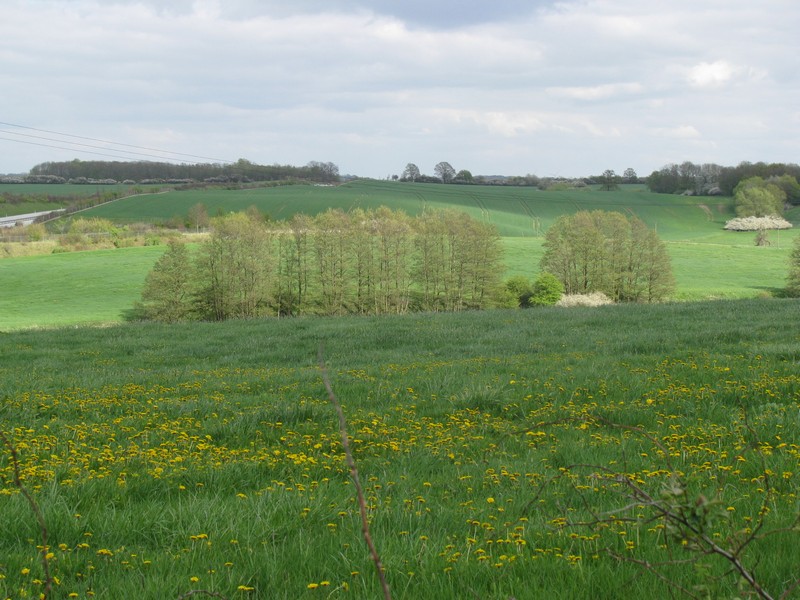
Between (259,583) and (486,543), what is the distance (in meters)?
1.26

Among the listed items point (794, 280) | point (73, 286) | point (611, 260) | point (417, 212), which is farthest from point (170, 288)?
point (417, 212)

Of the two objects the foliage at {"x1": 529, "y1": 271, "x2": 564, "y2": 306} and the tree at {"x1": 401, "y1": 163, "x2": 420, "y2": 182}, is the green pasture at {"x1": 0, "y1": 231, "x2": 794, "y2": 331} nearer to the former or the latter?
the foliage at {"x1": 529, "y1": 271, "x2": 564, "y2": 306}

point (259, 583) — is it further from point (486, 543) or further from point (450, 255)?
point (450, 255)

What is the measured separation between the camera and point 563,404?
26.5 feet

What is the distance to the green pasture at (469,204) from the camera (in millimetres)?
119938

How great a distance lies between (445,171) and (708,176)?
6787 cm

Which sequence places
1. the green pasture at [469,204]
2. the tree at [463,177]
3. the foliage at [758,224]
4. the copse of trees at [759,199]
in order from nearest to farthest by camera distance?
the green pasture at [469,204], the foliage at [758,224], the copse of trees at [759,199], the tree at [463,177]

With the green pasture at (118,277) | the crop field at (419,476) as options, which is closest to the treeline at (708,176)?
the green pasture at (118,277)

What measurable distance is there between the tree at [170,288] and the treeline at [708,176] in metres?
134

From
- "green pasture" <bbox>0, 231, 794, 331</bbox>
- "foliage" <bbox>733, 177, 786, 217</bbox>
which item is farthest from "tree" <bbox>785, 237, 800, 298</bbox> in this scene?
"foliage" <bbox>733, 177, 786, 217</bbox>

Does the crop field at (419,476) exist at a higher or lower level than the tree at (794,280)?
higher

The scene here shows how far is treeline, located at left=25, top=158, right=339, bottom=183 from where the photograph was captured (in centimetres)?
13850

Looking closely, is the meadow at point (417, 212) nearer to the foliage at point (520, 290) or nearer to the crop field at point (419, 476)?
the foliage at point (520, 290)

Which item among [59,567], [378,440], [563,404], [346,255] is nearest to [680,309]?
[563,404]
